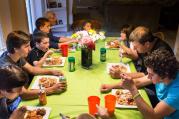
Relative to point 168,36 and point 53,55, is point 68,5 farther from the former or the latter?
point 53,55

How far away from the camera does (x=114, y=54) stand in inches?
115

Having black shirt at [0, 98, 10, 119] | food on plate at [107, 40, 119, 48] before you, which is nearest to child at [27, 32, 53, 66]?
A: food on plate at [107, 40, 119, 48]

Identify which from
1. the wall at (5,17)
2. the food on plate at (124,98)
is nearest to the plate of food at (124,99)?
the food on plate at (124,98)

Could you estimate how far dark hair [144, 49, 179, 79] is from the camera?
66.2 inches

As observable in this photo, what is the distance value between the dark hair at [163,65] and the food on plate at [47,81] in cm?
86

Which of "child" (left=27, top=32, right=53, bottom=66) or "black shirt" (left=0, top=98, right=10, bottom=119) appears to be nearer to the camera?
"black shirt" (left=0, top=98, right=10, bottom=119)

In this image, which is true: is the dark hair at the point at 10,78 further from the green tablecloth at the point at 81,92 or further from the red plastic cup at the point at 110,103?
the red plastic cup at the point at 110,103

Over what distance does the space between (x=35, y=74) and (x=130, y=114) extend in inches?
42.9

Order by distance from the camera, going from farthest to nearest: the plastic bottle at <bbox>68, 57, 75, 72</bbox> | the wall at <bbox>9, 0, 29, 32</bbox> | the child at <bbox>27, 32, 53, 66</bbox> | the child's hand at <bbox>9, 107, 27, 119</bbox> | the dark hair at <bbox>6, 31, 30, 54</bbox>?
1. the wall at <bbox>9, 0, 29, 32</bbox>
2. the child at <bbox>27, 32, 53, 66</bbox>
3. the plastic bottle at <bbox>68, 57, 75, 72</bbox>
4. the dark hair at <bbox>6, 31, 30, 54</bbox>
5. the child's hand at <bbox>9, 107, 27, 119</bbox>

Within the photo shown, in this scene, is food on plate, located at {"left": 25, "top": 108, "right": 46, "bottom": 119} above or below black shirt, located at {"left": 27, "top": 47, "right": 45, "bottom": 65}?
below

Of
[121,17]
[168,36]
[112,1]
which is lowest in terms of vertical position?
[168,36]

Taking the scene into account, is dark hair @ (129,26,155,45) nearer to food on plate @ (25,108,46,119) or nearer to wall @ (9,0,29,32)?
food on plate @ (25,108,46,119)

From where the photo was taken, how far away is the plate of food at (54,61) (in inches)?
101

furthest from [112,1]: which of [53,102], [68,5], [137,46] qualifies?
[53,102]
